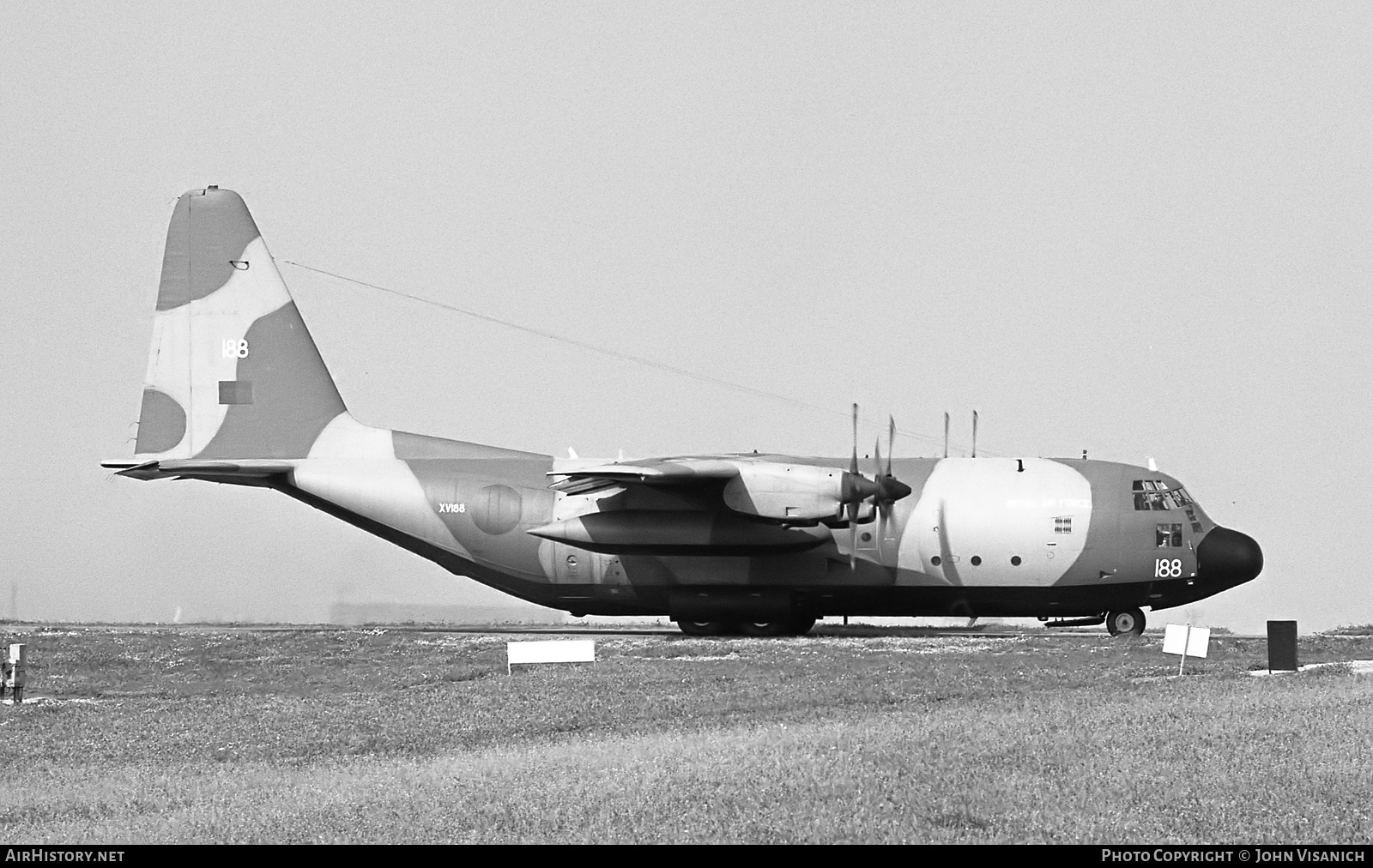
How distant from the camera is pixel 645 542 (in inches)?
1374

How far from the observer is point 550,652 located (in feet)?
90.4

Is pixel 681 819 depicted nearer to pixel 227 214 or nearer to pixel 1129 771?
pixel 1129 771

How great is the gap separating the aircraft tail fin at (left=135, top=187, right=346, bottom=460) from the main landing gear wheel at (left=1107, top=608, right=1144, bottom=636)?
1959cm

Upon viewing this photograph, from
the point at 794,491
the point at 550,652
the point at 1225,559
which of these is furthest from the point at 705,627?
the point at 1225,559

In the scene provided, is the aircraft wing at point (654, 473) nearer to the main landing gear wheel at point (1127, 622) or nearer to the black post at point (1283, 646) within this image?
the main landing gear wheel at point (1127, 622)

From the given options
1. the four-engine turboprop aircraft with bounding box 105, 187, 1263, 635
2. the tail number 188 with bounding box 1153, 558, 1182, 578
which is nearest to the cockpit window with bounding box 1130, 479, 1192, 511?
the four-engine turboprop aircraft with bounding box 105, 187, 1263, 635

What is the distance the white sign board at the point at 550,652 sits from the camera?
27.1m

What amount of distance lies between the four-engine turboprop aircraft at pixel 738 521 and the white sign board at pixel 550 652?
6154 millimetres

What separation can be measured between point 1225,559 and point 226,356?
24.7 m

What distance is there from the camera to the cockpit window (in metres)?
34.9

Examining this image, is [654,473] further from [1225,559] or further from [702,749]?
[702,749]

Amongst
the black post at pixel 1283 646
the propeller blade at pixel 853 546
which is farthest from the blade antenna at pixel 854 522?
the black post at pixel 1283 646

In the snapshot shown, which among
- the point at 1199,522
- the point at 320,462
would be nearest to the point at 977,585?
the point at 1199,522

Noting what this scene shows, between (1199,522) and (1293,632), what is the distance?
30.2ft
